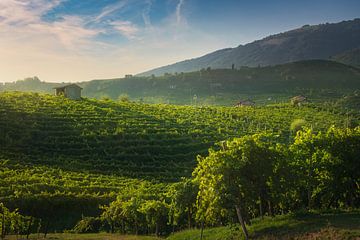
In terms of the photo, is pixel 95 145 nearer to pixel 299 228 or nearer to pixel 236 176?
pixel 236 176

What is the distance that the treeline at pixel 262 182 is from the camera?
31.6 meters

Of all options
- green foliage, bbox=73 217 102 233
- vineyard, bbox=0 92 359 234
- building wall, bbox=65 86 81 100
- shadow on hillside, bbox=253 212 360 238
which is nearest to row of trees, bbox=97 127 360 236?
shadow on hillside, bbox=253 212 360 238

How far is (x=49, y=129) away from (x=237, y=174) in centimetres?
6276

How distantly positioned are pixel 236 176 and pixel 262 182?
3192 millimetres

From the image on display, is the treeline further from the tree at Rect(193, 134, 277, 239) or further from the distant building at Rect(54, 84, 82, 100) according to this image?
the distant building at Rect(54, 84, 82, 100)

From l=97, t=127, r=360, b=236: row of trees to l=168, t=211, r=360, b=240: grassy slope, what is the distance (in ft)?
4.33

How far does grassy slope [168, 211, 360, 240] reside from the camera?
2888 cm

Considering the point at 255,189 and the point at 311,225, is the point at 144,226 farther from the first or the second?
the point at 311,225

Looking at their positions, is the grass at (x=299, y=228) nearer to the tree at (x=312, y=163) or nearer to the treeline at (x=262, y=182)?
the treeline at (x=262, y=182)

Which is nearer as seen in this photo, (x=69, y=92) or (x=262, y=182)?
(x=262, y=182)

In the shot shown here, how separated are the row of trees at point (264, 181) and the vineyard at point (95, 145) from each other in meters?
15.2

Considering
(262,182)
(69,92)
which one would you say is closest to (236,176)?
(262,182)

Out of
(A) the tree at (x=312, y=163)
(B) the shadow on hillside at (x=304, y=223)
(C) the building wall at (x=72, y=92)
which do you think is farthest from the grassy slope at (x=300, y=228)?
(C) the building wall at (x=72, y=92)

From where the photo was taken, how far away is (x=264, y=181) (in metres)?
34.3
